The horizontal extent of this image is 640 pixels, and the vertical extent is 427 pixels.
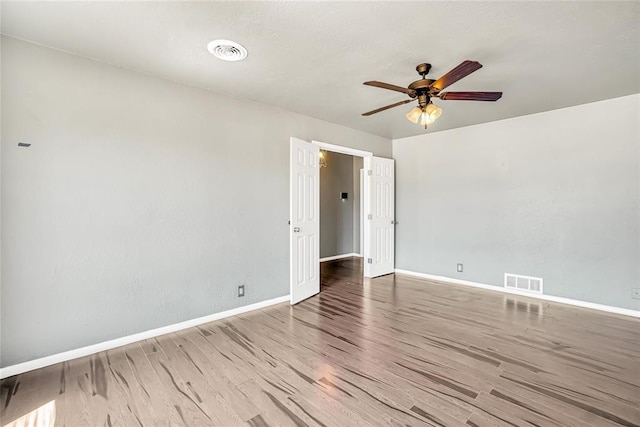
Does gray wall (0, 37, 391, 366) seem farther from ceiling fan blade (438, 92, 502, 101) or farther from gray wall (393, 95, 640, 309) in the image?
gray wall (393, 95, 640, 309)

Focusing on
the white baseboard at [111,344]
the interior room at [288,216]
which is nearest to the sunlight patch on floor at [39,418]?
the interior room at [288,216]

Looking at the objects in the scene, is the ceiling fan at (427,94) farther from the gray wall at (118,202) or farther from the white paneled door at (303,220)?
the gray wall at (118,202)

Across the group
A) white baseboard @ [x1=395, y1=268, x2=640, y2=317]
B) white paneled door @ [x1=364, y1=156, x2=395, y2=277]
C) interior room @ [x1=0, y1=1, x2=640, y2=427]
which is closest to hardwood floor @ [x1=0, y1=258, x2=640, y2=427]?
interior room @ [x1=0, y1=1, x2=640, y2=427]

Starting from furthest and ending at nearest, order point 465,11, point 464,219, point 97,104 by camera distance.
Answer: point 464,219 → point 97,104 → point 465,11

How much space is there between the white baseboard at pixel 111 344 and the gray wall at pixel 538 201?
3.36 m

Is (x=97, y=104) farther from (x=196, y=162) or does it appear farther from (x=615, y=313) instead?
(x=615, y=313)

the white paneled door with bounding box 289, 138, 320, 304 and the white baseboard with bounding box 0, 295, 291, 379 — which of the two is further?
the white paneled door with bounding box 289, 138, 320, 304

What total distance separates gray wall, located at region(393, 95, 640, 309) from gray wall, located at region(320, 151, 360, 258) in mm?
1960

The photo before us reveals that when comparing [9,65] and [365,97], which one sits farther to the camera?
[365,97]

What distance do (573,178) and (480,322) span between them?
2298mm

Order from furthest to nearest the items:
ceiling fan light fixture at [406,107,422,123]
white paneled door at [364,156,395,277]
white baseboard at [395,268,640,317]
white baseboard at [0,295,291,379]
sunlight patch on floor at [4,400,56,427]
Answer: white paneled door at [364,156,395,277] → white baseboard at [395,268,640,317] → ceiling fan light fixture at [406,107,422,123] → white baseboard at [0,295,291,379] → sunlight patch on floor at [4,400,56,427]

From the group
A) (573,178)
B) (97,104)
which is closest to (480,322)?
(573,178)

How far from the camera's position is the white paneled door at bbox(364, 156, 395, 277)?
503 cm

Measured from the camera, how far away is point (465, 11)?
1.85 m
